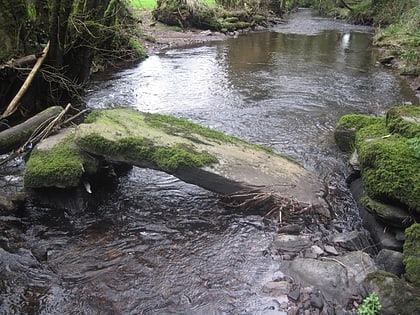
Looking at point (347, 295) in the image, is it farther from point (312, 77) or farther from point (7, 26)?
point (312, 77)

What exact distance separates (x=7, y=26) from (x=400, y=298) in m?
8.15

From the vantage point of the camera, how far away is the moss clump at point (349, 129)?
7676mm

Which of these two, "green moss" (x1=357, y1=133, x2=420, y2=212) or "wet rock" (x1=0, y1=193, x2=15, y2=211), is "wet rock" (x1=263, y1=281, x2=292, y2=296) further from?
"wet rock" (x1=0, y1=193, x2=15, y2=211)

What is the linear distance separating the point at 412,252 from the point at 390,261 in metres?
0.28

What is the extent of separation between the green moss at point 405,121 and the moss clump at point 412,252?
187cm

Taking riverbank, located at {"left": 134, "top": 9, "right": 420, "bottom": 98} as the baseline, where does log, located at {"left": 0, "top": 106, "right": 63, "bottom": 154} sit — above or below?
above

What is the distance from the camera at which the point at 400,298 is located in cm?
378

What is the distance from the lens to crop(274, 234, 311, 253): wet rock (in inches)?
195

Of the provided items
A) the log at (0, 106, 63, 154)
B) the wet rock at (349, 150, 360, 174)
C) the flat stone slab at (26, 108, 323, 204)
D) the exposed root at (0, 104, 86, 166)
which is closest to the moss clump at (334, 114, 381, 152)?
A: the wet rock at (349, 150, 360, 174)

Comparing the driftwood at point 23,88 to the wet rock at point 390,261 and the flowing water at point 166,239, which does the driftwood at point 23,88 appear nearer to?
the flowing water at point 166,239

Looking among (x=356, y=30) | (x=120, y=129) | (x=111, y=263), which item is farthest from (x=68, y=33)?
(x=356, y=30)

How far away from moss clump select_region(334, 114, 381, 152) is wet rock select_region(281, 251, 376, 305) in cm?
355

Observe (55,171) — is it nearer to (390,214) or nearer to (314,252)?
(314,252)

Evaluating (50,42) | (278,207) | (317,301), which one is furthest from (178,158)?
(50,42)
